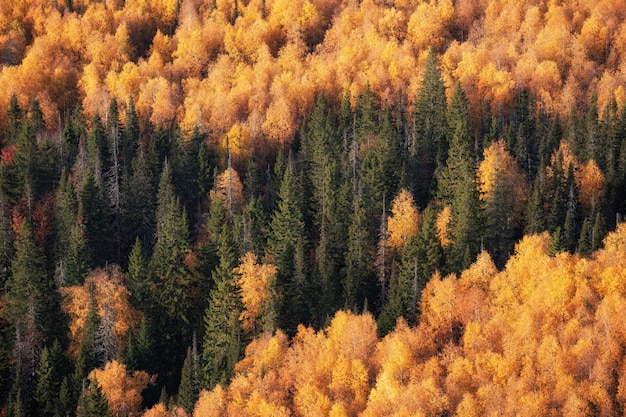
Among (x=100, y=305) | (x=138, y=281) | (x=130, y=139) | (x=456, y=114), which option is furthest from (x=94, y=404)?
(x=456, y=114)

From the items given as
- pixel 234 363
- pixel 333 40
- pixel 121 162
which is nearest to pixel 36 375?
pixel 234 363

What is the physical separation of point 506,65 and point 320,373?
72147 mm

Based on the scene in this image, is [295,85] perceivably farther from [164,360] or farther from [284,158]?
[164,360]

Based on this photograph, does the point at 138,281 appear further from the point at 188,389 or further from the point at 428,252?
the point at 428,252

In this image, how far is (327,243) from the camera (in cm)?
9100

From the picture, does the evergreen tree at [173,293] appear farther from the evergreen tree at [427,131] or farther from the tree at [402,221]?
the evergreen tree at [427,131]

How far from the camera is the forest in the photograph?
76375 mm

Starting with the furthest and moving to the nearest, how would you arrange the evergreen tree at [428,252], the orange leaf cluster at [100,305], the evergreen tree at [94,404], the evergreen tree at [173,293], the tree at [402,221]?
the tree at [402,221] → the evergreen tree at [173,293] → the orange leaf cluster at [100,305] → the evergreen tree at [428,252] → the evergreen tree at [94,404]

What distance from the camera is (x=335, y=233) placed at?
305 feet

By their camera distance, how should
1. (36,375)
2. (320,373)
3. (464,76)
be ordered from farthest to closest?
(464,76), (36,375), (320,373)

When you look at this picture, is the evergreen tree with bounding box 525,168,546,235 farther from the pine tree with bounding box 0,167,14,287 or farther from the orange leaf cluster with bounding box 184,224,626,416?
the pine tree with bounding box 0,167,14,287

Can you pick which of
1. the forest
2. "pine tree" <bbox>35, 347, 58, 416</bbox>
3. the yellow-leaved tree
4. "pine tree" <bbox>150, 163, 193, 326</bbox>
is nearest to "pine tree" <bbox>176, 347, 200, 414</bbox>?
the forest

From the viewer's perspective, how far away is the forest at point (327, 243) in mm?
76375

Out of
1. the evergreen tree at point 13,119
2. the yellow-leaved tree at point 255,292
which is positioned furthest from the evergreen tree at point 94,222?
the evergreen tree at point 13,119
